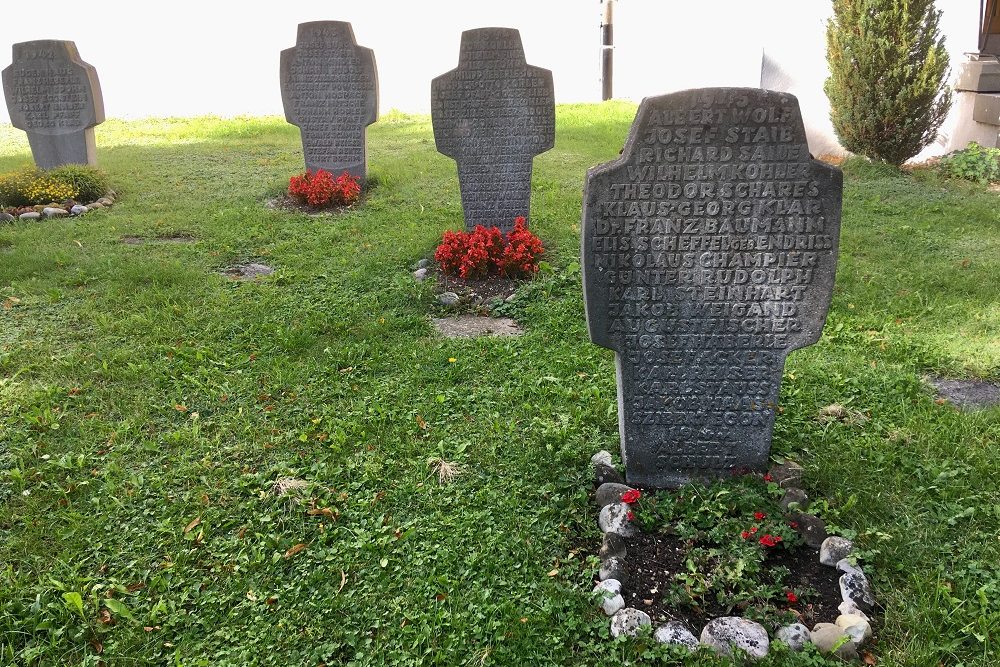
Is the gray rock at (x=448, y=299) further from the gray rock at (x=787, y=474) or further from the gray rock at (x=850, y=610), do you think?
the gray rock at (x=850, y=610)

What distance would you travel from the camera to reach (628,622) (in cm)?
269

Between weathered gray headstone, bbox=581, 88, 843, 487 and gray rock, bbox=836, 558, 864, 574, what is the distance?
2.22 feet

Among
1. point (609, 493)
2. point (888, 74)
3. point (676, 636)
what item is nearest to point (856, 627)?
point (676, 636)

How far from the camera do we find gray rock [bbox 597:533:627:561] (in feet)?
9.93

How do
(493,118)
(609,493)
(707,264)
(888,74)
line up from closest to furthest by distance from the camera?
(707,264)
(609,493)
(493,118)
(888,74)

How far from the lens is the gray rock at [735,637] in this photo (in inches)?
101

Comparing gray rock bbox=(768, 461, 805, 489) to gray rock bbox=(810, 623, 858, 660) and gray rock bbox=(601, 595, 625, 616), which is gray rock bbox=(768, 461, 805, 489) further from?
gray rock bbox=(601, 595, 625, 616)

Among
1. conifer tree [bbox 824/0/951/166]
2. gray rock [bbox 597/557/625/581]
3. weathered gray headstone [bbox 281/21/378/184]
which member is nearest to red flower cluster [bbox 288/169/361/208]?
weathered gray headstone [bbox 281/21/378/184]

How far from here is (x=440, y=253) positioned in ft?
21.3

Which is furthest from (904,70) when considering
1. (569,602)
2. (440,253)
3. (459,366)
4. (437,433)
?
(569,602)

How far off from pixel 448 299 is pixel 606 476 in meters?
2.72

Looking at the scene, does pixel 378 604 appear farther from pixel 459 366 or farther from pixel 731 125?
pixel 731 125

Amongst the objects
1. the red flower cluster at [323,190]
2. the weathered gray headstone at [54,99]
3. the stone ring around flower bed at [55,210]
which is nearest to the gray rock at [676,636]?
the red flower cluster at [323,190]

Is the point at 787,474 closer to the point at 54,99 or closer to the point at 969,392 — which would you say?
the point at 969,392
